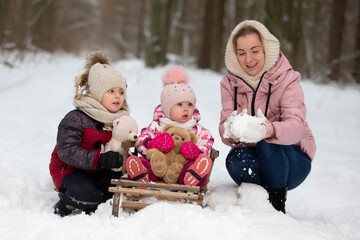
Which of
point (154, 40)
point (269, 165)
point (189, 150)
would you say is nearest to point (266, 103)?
point (269, 165)

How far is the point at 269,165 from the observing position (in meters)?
2.59

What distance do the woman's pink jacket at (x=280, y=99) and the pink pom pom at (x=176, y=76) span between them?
0.37 metres

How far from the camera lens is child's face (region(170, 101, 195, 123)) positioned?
2.89m

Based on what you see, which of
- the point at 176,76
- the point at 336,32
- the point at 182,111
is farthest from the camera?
the point at 336,32

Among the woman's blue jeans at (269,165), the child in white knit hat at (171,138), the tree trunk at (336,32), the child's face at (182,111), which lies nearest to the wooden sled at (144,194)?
the child in white knit hat at (171,138)

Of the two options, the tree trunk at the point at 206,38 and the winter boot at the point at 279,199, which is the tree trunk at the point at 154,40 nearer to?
the tree trunk at the point at 206,38

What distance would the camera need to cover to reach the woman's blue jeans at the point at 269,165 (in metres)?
2.58

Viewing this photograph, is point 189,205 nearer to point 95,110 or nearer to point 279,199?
point 279,199

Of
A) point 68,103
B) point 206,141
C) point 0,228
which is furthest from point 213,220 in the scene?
point 68,103

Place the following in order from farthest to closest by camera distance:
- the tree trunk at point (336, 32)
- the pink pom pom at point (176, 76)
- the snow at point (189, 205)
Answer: the tree trunk at point (336, 32) < the pink pom pom at point (176, 76) < the snow at point (189, 205)

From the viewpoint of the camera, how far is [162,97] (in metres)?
2.98

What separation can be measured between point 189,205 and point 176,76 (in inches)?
49.3

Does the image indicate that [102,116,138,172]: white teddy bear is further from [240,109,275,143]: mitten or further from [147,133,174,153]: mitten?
[240,109,275,143]: mitten

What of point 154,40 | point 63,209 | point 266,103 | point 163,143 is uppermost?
point 154,40
